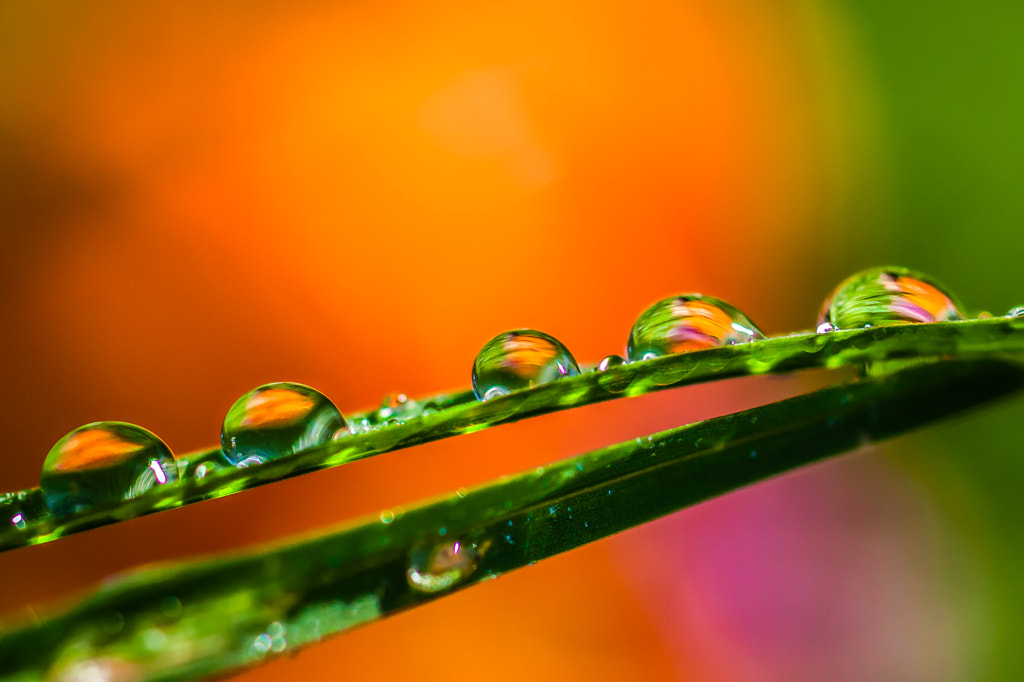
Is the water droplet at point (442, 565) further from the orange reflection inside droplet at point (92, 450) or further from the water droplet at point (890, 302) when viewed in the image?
the water droplet at point (890, 302)

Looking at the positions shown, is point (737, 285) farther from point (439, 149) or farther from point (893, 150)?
point (439, 149)

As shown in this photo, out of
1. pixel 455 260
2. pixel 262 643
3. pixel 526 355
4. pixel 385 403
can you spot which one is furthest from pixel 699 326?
pixel 455 260

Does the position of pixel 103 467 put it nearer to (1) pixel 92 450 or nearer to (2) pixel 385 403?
(1) pixel 92 450

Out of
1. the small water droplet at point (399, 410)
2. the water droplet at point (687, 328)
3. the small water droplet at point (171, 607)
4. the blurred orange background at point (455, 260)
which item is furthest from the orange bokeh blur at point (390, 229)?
the small water droplet at point (171, 607)

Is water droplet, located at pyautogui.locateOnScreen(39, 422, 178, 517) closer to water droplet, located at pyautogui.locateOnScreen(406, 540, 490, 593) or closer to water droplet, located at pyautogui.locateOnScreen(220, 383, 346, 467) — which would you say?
water droplet, located at pyautogui.locateOnScreen(220, 383, 346, 467)

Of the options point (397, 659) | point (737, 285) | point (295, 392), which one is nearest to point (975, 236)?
point (737, 285)

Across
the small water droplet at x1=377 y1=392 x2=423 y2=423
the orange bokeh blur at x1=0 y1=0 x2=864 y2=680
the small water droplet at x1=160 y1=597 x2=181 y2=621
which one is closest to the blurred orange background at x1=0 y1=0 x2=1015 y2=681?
the orange bokeh blur at x1=0 y1=0 x2=864 y2=680
